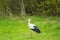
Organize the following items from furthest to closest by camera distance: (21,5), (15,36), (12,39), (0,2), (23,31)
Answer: (21,5) → (0,2) → (23,31) → (15,36) → (12,39)

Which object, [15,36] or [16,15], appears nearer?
[15,36]

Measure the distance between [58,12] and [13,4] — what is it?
385 cm

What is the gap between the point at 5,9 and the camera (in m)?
20.1

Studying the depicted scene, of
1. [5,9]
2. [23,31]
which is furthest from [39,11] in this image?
[23,31]

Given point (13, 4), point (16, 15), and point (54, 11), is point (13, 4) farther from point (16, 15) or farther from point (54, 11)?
point (54, 11)

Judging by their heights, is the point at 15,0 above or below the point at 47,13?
above

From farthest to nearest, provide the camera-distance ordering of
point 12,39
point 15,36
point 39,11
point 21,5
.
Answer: point 39,11 → point 21,5 → point 15,36 → point 12,39

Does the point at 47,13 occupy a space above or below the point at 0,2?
below

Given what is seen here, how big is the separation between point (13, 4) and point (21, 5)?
36.4 inches

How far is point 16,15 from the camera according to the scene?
814 inches

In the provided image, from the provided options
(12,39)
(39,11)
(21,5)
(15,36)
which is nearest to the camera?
(12,39)

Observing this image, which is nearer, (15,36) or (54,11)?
(15,36)

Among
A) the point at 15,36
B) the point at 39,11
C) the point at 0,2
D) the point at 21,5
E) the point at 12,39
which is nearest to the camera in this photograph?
the point at 12,39

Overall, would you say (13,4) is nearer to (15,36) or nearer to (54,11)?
(54,11)
